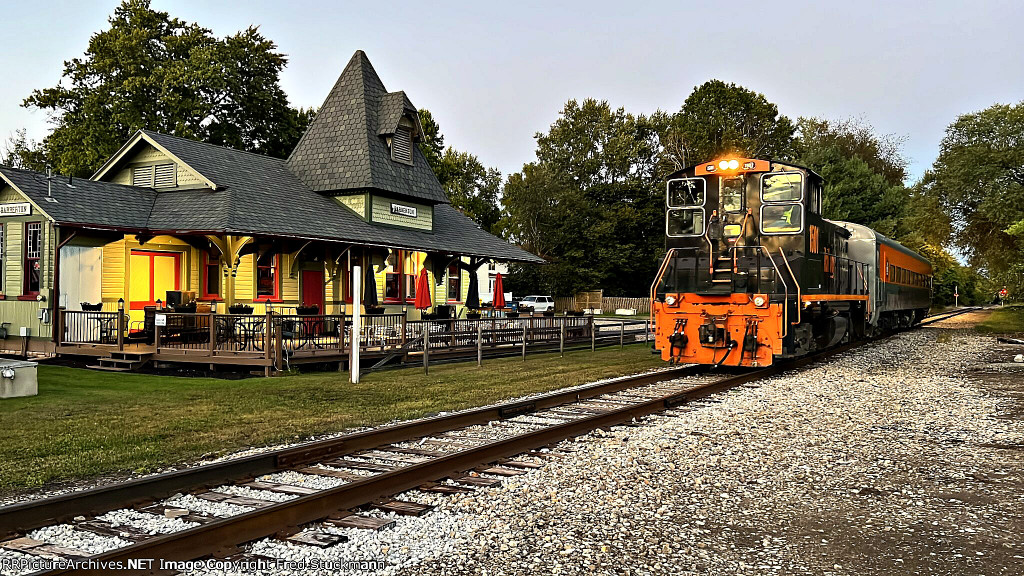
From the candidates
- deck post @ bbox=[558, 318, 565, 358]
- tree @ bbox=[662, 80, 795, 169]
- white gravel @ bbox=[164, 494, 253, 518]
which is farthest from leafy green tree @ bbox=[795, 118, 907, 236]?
white gravel @ bbox=[164, 494, 253, 518]

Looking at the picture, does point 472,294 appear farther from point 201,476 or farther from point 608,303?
point 608,303

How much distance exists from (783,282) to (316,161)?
17453mm

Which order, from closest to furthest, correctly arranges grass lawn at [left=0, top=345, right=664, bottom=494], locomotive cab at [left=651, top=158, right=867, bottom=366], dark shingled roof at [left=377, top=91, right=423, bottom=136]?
grass lawn at [left=0, top=345, right=664, bottom=494] < locomotive cab at [left=651, top=158, right=867, bottom=366] < dark shingled roof at [left=377, top=91, right=423, bottom=136]

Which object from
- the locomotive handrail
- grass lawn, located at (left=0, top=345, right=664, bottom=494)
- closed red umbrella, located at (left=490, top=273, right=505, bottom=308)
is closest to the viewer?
grass lawn, located at (left=0, top=345, right=664, bottom=494)

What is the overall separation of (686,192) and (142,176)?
1682 cm

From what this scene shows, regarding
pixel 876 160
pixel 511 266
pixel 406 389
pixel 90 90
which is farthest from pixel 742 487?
pixel 876 160

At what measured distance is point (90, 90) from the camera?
4109 centimetres

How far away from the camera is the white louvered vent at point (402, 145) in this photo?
85.4ft

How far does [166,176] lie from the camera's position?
22422 millimetres

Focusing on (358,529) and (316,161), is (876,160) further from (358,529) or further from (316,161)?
(358,529)

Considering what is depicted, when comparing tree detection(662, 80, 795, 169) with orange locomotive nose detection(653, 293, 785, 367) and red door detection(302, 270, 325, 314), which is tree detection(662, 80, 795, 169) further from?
orange locomotive nose detection(653, 293, 785, 367)

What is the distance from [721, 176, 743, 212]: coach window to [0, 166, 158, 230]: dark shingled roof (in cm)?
1406

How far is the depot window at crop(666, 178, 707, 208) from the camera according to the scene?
15.6 m

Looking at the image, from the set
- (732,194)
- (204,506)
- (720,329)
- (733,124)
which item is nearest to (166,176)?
(732,194)
